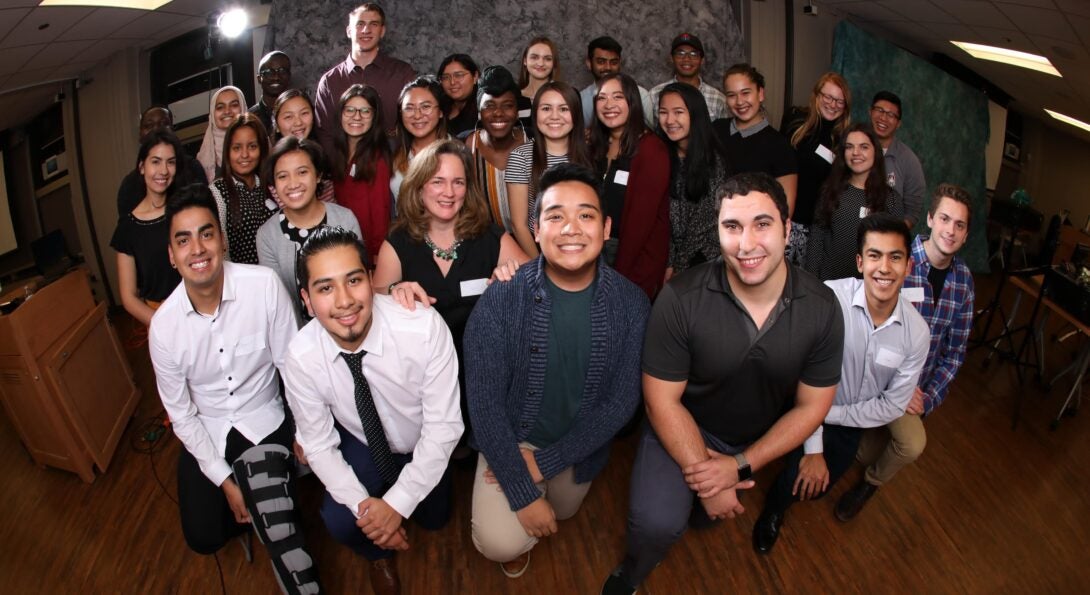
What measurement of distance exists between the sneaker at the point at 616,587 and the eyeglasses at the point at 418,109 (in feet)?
7.33

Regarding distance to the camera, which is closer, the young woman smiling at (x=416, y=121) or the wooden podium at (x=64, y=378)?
the wooden podium at (x=64, y=378)

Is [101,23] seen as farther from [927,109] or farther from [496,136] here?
[927,109]

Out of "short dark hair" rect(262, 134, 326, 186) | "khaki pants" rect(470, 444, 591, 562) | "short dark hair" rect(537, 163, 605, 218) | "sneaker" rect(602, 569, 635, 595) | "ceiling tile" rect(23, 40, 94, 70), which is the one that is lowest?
"sneaker" rect(602, 569, 635, 595)

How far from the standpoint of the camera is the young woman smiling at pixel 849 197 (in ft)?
9.92

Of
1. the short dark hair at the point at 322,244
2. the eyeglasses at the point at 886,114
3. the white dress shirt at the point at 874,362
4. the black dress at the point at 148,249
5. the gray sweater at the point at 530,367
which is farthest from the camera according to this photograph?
the eyeglasses at the point at 886,114

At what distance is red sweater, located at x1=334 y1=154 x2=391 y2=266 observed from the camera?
284 centimetres

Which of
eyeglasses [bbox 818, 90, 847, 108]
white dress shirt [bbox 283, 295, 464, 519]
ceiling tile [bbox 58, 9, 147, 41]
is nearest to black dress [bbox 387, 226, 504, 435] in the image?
white dress shirt [bbox 283, 295, 464, 519]

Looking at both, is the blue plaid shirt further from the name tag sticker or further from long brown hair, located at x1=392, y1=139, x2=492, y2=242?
long brown hair, located at x1=392, y1=139, x2=492, y2=242

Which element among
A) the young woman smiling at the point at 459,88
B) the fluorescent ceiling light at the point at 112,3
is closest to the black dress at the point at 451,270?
the young woman smiling at the point at 459,88

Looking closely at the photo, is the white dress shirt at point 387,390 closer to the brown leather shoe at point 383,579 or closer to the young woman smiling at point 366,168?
the brown leather shoe at point 383,579

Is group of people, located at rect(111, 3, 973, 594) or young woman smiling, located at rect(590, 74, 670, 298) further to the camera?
young woman smiling, located at rect(590, 74, 670, 298)

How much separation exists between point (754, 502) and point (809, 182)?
5.95 ft

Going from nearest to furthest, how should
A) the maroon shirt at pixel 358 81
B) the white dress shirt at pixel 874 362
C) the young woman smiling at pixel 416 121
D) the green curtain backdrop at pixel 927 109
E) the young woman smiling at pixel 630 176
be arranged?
the white dress shirt at pixel 874 362, the young woman smiling at pixel 630 176, the young woman smiling at pixel 416 121, the maroon shirt at pixel 358 81, the green curtain backdrop at pixel 927 109

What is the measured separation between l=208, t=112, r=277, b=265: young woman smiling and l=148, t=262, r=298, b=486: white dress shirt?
2.03 feet
